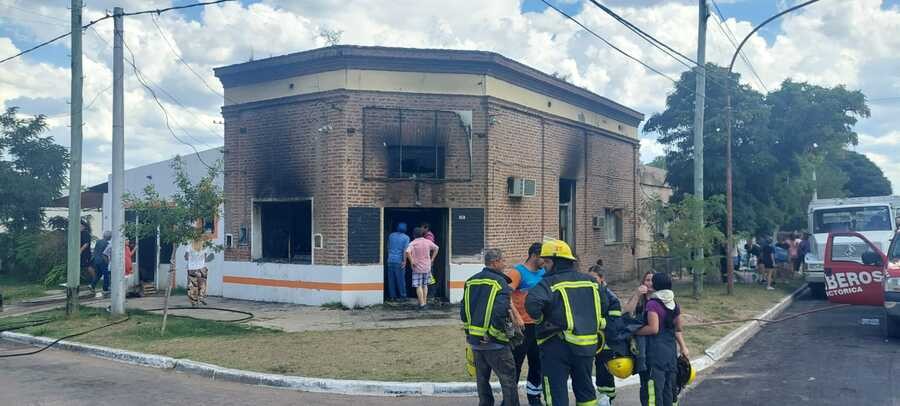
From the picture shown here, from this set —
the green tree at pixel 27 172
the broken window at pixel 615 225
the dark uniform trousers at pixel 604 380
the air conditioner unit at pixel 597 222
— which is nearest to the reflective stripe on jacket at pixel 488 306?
the dark uniform trousers at pixel 604 380

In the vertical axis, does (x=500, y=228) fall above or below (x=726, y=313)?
above

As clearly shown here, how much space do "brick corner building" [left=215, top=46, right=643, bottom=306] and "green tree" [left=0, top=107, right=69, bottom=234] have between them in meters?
12.3

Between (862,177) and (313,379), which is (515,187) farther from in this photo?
(862,177)

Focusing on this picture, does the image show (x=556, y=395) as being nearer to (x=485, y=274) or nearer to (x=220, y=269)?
(x=485, y=274)

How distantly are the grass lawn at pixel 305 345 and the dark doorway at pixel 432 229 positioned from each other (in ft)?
10.8

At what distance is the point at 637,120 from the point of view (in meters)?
21.6

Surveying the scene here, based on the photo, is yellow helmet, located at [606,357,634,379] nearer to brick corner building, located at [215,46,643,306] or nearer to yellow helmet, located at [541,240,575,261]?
yellow helmet, located at [541,240,575,261]

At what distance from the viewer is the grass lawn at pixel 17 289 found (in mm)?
16797

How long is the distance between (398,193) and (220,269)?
205 inches

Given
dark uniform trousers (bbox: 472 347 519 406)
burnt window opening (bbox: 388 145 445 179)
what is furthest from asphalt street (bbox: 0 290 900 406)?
burnt window opening (bbox: 388 145 445 179)

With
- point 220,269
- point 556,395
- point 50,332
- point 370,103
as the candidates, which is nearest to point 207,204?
point 50,332

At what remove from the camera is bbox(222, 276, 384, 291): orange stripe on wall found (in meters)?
13.3

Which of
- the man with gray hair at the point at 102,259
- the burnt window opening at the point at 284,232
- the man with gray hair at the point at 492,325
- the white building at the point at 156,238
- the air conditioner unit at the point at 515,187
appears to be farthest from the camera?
the white building at the point at 156,238

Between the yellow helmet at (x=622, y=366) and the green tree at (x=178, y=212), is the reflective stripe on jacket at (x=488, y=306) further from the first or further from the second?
the green tree at (x=178, y=212)
